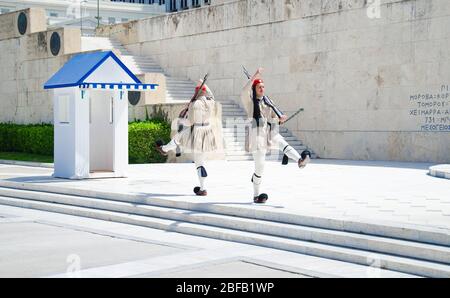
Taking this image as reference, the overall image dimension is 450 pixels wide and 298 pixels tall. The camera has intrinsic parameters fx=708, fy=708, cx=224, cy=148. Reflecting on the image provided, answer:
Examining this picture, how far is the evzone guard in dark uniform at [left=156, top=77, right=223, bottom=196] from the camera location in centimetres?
1169

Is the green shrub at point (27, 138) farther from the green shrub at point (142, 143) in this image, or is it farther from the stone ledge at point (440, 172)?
the stone ledge at point (440, 172)

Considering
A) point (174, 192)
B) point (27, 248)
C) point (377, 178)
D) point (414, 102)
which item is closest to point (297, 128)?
point (414, 102)

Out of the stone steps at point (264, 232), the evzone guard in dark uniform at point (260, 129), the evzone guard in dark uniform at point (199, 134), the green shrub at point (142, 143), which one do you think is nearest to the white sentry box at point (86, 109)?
the stone steps at point (264, 232)

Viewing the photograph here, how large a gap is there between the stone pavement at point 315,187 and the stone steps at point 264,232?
0.37m

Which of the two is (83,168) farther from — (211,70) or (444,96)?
(211,70)

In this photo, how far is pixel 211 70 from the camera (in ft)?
85.5

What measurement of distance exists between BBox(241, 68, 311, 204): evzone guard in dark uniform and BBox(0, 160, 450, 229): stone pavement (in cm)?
61

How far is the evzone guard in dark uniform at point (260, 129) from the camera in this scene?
10.7 m

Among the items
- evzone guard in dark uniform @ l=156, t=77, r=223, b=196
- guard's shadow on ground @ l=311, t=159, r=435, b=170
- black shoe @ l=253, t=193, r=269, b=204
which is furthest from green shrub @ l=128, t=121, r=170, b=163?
black shoe @ l=253, t=193, r=269, b=204

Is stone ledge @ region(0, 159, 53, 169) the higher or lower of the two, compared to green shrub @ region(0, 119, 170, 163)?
lower

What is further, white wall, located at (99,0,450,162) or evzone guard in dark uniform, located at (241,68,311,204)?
white wall, located at (99,0,450,162)

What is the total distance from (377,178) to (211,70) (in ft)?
40.2

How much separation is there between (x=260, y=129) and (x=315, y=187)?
2.77m

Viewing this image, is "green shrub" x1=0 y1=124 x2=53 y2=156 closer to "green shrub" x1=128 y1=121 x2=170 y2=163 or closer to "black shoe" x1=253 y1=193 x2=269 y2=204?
"green shrub" x1=128 y1=121 x2=170 y2=163
